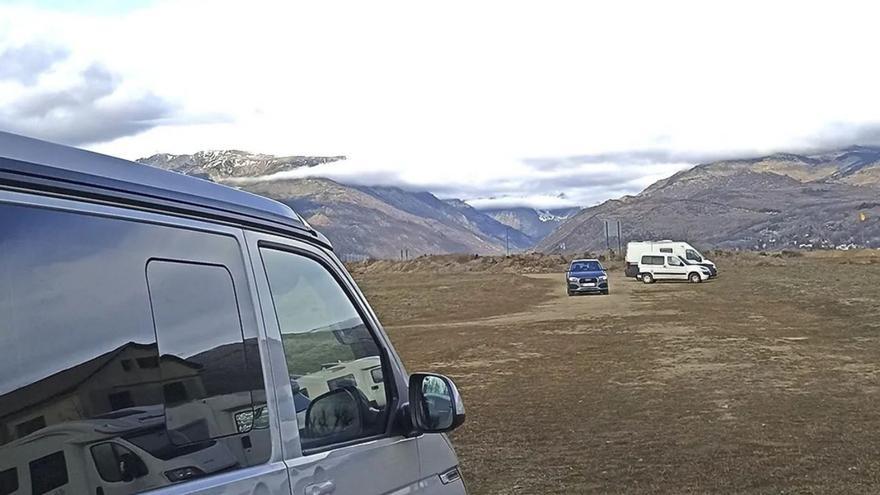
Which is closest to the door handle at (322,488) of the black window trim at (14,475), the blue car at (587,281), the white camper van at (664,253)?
the black window trim at (14,475)

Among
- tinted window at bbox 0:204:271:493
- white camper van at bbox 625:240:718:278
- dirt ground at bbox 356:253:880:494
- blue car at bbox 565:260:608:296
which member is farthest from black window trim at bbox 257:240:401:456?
white camper van at bbox 625:240:718:278

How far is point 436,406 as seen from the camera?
3.66m

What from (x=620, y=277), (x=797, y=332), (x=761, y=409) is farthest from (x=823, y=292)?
(x=761, y=409)

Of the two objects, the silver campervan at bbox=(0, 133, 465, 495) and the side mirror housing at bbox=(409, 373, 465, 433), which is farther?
the side mirror housing at bbox=(409, 373, 465, 433)

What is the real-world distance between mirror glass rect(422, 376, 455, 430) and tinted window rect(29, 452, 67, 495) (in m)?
1.75

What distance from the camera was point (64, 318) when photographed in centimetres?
209

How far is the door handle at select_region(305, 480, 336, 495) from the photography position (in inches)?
110

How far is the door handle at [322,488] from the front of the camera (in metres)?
2.80

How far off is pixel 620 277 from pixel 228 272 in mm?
62492

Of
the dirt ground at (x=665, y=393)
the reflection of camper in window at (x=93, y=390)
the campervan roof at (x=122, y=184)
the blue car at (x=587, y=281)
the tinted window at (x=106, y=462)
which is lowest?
the dirt ground at (x=665, y=393)

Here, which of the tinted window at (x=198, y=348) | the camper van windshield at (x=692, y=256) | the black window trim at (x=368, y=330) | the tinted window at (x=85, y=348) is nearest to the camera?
the tinted window at (x=85, y=348)

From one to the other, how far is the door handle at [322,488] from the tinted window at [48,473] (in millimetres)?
872

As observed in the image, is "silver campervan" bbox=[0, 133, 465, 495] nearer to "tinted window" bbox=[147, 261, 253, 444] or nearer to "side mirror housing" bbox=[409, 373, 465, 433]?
"tinted window" bbox=[147, 261, 253, 444]

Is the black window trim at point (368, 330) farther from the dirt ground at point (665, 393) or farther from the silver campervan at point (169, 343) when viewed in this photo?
the dirt ground at point (665, 393)
